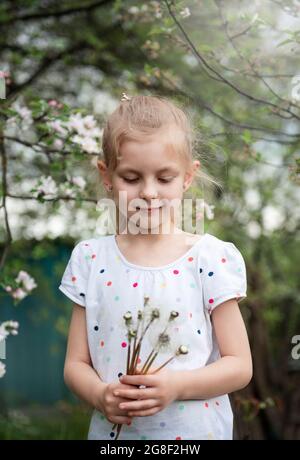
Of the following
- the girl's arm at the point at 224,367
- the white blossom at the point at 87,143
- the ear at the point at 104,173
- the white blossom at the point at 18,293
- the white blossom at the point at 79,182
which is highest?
the white blossom at the point at 87,143

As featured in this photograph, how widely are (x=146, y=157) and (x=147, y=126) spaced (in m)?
0.10

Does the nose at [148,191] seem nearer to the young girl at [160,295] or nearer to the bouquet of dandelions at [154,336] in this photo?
the young girl at [160,295]

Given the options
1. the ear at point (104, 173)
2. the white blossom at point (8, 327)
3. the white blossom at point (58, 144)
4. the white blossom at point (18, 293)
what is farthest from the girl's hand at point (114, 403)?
the white blossom at point (58, 144)

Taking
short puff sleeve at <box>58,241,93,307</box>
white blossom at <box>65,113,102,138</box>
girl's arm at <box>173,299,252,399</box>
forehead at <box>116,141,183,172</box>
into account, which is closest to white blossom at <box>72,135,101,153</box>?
white blossom at <box>65,113,102,138</box>

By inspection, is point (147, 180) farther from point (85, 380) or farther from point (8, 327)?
point (8, 327)

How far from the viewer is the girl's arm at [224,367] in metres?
1.69

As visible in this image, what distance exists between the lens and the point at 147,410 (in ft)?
5.24

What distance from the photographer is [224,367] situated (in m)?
1.72

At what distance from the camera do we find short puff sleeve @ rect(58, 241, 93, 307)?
1895 mm

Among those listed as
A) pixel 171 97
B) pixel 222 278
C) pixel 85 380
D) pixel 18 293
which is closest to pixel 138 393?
pixel 85 380

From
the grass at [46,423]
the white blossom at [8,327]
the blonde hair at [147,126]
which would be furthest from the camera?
the grass at [46,423]

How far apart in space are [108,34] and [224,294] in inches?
141
